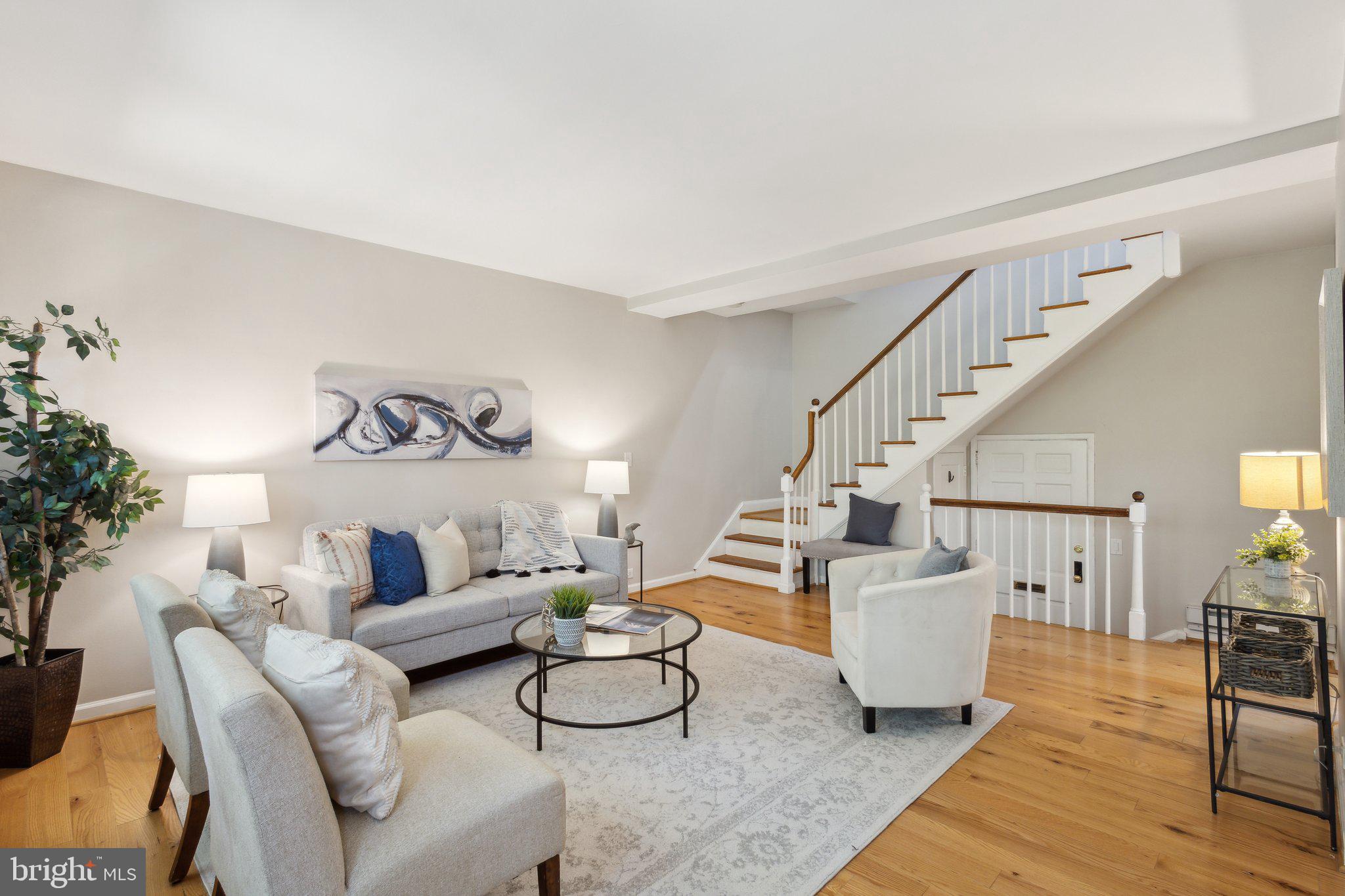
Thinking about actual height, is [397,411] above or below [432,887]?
above

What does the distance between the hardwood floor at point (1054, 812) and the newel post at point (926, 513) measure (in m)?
1.76

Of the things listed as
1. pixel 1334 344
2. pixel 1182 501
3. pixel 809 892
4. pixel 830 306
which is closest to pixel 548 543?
pixel 809 892

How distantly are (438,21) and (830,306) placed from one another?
213 inches

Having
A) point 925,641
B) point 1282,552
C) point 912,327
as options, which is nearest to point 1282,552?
point 1282,552

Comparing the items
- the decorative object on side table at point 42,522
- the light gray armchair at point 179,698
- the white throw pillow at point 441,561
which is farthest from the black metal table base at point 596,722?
the decorative object on side table at point 42,522

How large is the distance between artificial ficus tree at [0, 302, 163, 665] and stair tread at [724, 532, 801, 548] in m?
4.51

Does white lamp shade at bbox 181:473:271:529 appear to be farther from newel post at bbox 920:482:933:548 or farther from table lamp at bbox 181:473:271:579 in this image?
newel post at bbox 920:482:933:548

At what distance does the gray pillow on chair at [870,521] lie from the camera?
5.32 metres

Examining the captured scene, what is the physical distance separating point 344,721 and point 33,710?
220cm

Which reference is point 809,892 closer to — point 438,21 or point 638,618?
point 638,618

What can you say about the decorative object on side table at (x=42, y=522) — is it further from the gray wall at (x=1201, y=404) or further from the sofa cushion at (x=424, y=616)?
the gray wall at (x=1201, y=404)

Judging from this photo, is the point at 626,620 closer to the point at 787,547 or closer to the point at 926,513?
the point at 787,547

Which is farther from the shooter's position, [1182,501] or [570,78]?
[1182,501]

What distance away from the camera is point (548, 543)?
422 centimetres
